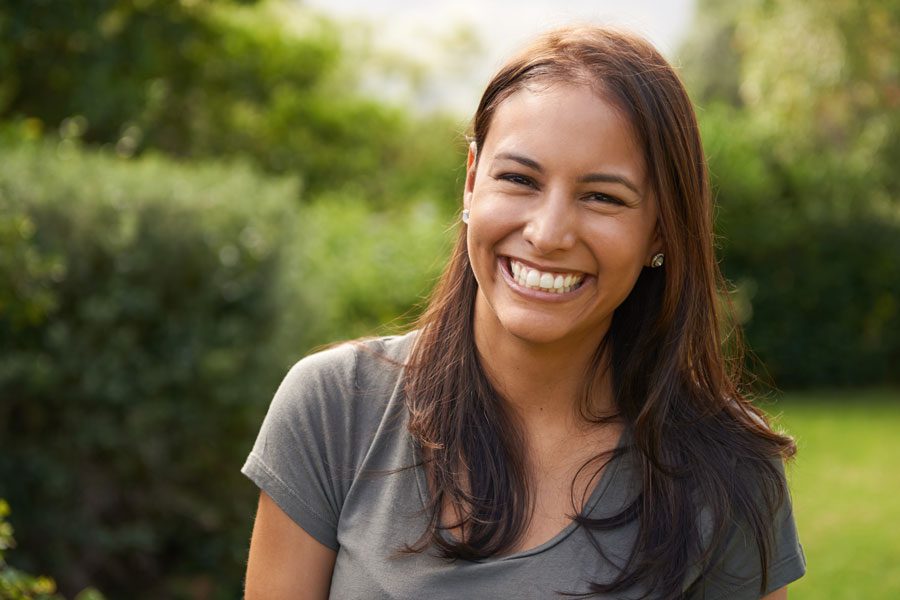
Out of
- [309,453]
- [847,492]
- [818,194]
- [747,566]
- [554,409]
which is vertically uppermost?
[818,194]

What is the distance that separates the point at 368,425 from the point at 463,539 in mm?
302

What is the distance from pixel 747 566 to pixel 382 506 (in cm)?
72

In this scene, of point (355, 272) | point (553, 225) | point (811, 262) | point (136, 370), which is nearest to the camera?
point (553, 225)

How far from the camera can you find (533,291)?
2236 millimetres

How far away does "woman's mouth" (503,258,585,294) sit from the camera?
2.21 meters

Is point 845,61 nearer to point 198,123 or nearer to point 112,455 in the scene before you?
point 198,123

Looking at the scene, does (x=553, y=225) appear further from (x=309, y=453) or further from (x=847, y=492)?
(x=847, y=492)

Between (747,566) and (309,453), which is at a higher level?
(309,453)

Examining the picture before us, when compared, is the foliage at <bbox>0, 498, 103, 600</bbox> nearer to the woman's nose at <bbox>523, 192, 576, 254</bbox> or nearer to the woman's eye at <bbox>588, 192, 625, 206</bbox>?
the woman's nose at <bbox>523, 192, 576, 254</bbox>

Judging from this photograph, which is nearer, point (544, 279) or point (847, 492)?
point (544, 279)

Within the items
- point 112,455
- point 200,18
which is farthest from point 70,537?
point 200,18

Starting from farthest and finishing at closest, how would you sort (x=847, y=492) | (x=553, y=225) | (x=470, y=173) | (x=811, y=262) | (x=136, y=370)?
(x=811, y=262) < (x=847, y=492) < (x=136, y=370) < (x=470, y=173) < (x=553, y=225)

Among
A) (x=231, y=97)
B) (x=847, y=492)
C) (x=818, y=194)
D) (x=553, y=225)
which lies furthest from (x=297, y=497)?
(x=818, y=194)

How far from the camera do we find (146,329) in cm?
528
